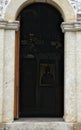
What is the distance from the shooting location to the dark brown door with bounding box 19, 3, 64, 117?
959 cm

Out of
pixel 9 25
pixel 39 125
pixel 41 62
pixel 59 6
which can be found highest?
pixel 59 6

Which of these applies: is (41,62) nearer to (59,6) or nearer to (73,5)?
(59,6)

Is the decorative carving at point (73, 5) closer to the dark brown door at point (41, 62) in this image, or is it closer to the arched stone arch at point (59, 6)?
the arched stone arch at point (59, 6)

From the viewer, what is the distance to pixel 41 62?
378 inches

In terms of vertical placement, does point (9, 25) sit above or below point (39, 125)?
above

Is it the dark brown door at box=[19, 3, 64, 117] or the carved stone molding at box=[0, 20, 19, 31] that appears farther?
the dark brown door at box=[19, 3, 64, 117]

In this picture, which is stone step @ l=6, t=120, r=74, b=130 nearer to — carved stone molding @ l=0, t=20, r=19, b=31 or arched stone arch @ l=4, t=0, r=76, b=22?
carved stone molding @ l=0, t=20, r=19, b=31

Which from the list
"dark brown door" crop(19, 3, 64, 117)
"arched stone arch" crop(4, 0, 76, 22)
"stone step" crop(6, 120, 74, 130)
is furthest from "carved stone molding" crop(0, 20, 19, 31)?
"stone step" crop(6, 120, 74, 130)

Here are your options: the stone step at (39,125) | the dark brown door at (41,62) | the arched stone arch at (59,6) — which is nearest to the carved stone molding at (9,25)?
the arched stone arch at (59,6)

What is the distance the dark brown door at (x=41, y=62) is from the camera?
31.4ft

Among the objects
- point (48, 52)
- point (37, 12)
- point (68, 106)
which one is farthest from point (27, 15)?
point (68, 106)

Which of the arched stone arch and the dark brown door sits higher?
the arched stone arch

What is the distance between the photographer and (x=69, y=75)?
906cm

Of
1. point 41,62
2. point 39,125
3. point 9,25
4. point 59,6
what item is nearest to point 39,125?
point 39,125
